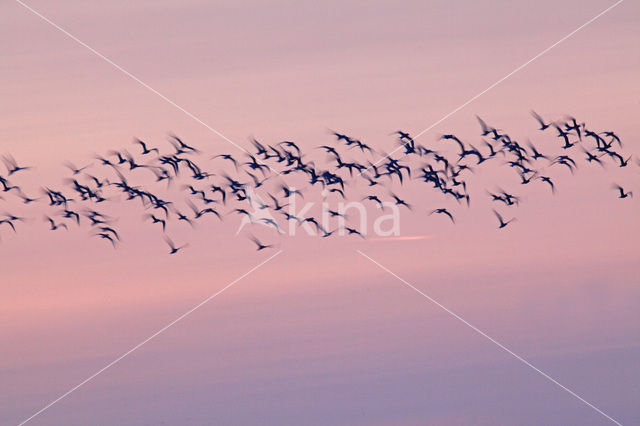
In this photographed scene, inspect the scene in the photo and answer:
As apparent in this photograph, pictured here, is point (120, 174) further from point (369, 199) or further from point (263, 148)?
point (369, 199)

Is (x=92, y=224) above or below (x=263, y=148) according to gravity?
below

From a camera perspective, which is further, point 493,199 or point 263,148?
point 493,199

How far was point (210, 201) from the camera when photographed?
6212 centimetres

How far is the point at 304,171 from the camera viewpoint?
62031 mm

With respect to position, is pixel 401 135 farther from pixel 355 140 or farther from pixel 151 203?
pixel 151 203

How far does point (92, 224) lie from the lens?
62875 millimetres

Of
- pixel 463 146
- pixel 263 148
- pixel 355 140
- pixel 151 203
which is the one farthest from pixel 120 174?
pixel 463 146

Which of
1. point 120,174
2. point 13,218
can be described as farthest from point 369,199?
point 13,218

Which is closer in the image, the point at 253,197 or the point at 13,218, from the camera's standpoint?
the point at 13,218

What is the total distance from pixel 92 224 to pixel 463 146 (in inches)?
816

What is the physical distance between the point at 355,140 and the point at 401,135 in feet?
7.97

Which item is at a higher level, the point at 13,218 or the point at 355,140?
the point at 355,140

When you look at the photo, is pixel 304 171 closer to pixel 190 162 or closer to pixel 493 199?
pixel 190 162

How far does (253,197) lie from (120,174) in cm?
902
